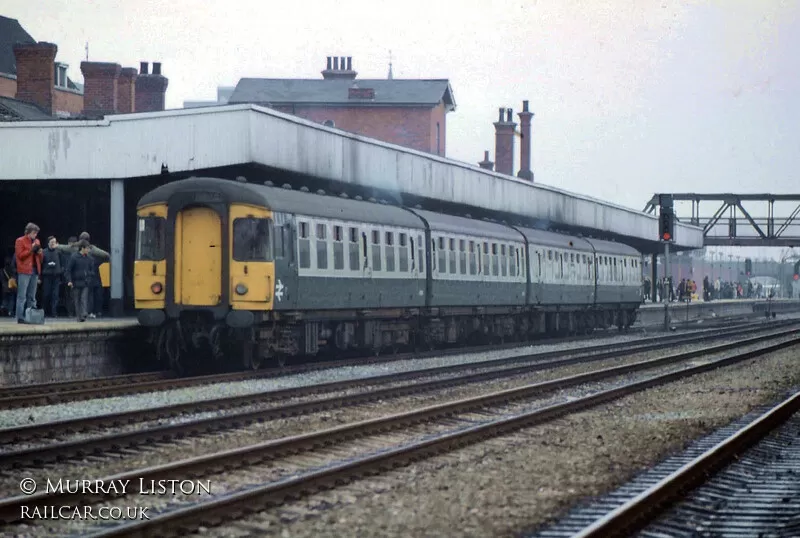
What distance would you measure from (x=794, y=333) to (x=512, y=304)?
12091 millimetres

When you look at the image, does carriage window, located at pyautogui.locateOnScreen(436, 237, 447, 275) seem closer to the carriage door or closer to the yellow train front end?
the yellow train front end

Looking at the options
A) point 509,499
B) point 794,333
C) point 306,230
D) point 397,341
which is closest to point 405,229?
point 397,341

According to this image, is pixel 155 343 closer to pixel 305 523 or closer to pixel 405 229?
pixel 405 229

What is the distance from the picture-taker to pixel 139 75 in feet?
141

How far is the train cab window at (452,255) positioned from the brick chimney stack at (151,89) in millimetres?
18725

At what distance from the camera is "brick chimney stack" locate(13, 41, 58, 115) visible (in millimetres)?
41125

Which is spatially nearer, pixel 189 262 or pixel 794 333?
pixel 189 262

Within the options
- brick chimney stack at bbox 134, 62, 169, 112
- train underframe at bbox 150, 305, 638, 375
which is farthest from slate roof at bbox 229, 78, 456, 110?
train underframe at bbox 150, 305, 638, 375

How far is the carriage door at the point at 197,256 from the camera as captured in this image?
65.2ft

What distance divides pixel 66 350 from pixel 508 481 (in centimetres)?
1121

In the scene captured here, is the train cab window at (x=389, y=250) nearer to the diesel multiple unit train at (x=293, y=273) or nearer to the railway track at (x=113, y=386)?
the diesel multiple unit train at (x=293, y=273)

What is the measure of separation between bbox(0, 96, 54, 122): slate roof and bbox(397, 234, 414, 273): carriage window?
47.5 feet

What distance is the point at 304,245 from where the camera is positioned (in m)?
20.8

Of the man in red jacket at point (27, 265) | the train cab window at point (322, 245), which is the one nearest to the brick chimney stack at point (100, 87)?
the man in red jacket at point (27, 265)
